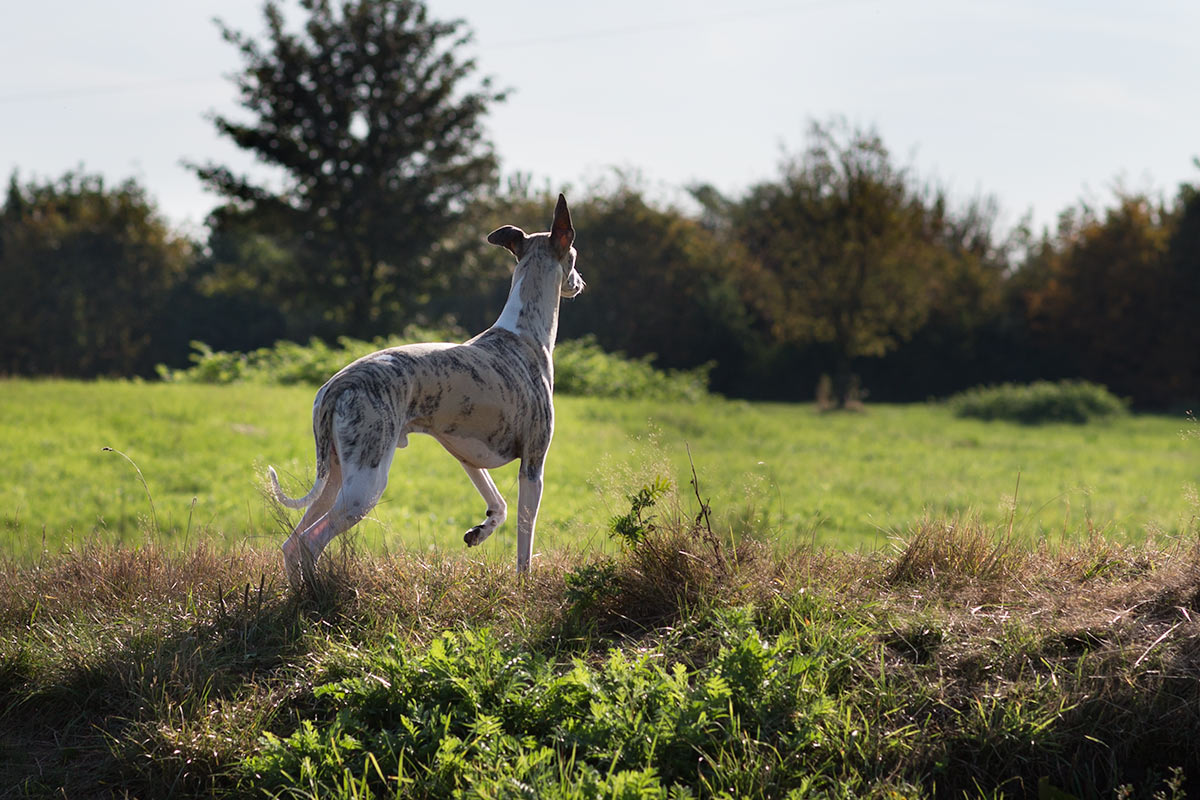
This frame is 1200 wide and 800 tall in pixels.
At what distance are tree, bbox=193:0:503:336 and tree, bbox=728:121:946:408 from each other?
1152cm

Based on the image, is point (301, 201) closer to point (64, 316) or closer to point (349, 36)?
point (349, 36)

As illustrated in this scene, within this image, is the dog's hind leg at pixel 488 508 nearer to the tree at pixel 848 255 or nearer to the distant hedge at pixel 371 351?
the distant hedge at pixel 371 351

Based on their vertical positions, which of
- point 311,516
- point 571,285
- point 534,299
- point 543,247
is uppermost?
point 543,247

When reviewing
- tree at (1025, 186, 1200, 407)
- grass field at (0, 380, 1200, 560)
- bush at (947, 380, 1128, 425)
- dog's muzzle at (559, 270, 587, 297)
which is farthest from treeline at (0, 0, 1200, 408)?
dog's muzzle at (559, 270, 587, 297)

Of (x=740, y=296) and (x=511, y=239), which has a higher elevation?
(x=740, y=296)

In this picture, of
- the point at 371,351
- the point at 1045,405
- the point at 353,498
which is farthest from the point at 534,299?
the point at 1045,405

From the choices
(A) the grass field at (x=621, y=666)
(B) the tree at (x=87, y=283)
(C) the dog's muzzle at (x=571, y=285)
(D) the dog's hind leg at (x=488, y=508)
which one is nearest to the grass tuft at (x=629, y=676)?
(A) the grass field at (x=621, y=666)

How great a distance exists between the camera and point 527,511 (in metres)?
5.19

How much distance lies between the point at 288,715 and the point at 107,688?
3.14 ft

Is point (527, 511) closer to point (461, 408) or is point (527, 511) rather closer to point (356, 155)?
point (461, 408)

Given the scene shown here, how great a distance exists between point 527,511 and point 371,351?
77.1 feet

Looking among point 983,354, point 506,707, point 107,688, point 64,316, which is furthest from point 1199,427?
point 64,316

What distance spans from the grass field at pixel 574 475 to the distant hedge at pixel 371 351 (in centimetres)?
263

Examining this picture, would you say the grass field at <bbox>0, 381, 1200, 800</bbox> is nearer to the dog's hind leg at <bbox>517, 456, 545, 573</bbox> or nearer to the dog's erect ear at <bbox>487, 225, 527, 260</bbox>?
the dog's hind leg at <bbox>517, 456, 545, 573</bbox>
